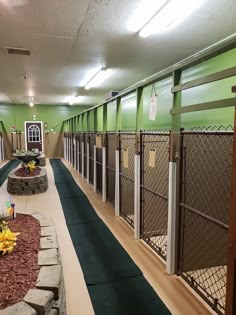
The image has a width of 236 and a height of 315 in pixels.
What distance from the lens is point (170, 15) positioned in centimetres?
296

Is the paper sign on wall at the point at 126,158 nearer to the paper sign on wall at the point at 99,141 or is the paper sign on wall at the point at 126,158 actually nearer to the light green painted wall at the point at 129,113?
the paper sign on wall at the point at 99,141

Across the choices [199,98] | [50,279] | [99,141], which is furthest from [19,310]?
[199,98]

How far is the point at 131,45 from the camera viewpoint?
13.7 ft

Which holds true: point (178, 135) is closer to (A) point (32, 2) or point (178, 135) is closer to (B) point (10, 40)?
(A) point (32, 2)

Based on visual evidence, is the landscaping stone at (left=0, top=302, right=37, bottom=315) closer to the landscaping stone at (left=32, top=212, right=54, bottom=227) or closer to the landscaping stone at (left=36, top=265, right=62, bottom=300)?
the landscaping stone at (left=36, top=265, right=62, bottom=300)

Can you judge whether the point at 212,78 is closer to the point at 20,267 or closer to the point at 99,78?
the point at 20,267

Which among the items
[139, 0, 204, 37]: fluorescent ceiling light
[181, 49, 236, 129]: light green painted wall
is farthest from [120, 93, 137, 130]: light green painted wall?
[139, 0, 204, 37]: fluorescent ceiling light

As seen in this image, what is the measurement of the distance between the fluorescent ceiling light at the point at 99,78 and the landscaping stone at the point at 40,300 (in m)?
5.05

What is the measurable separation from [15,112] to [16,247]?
41.0ft

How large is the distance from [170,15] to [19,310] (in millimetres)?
3262

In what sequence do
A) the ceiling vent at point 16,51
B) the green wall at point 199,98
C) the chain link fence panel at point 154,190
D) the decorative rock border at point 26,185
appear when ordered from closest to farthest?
the chain link fence panel at point 154,190 < the green wall at point 199,98 < the ceiling vent at point 16,51 < the decorative rock border at point 26,185

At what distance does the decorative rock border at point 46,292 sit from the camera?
1.52 metres

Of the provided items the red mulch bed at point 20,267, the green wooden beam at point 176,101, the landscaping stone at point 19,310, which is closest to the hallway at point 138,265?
the red mulch bed at point 20,267

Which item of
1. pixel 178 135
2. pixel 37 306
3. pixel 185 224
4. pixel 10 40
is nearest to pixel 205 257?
pixel 185 224
